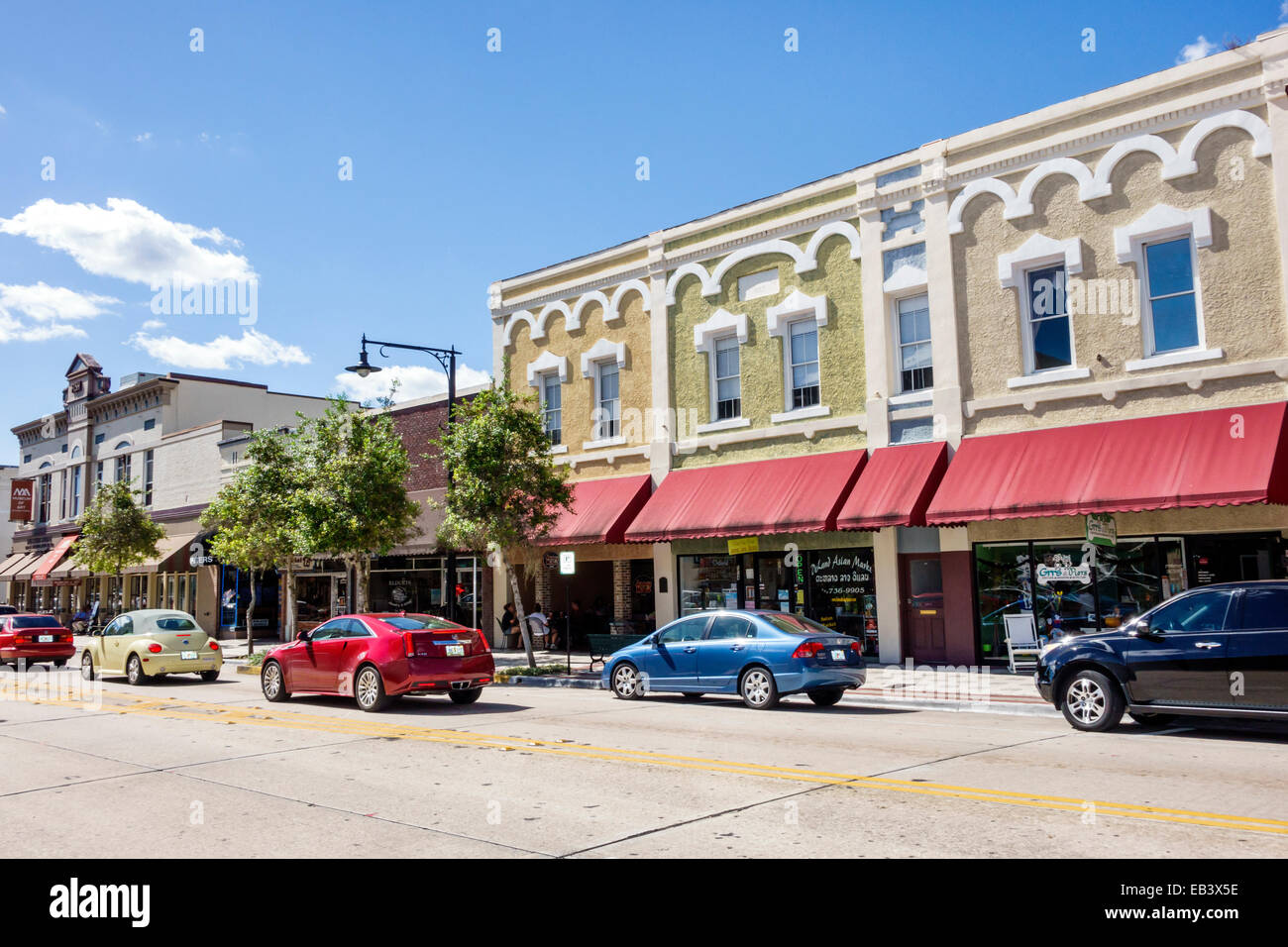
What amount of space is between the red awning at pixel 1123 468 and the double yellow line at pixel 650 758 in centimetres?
893

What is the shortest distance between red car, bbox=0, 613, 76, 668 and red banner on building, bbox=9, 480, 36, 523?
30560mm

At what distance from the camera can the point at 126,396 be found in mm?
46281

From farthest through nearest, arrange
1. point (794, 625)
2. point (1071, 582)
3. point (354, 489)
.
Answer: point (354, 489), point (1071, 582), point (794, 625)

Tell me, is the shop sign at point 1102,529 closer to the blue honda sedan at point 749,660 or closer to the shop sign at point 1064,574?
the shop sign at point 1064,574

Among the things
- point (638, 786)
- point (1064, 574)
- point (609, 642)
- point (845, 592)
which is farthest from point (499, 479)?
point (638, 786)

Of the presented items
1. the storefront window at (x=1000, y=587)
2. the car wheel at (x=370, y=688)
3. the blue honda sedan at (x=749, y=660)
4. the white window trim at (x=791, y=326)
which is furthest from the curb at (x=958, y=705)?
the white window trim at (x=791, y=326)

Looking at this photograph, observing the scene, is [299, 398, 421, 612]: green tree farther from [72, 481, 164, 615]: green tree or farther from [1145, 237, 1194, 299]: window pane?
[1145, 237, 1194, 299]: window pane

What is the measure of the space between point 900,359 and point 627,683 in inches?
349

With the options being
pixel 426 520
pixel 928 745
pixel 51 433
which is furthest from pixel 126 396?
pixel 928 745

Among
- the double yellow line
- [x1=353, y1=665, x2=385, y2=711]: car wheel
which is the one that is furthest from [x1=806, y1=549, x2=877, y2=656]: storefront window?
the double yellow line

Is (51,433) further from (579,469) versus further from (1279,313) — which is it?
(1279,313)

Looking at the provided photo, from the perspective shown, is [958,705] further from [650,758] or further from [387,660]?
[387,660]

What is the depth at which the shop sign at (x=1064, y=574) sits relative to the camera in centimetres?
1778

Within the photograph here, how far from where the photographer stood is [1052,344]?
18.5m
